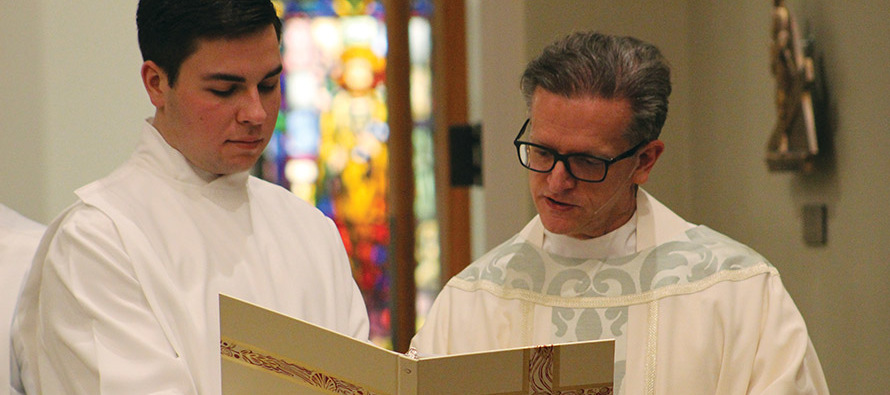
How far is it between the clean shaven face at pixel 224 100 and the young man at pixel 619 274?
1.94 ft

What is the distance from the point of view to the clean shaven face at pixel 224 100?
233 centimetres

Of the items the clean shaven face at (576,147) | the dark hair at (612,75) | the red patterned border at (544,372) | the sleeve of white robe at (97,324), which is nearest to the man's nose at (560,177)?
the clean shaven face at (576,147)

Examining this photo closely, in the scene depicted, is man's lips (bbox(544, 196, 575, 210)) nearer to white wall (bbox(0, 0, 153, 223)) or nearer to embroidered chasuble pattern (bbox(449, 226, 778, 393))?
embroidered chasuble pattern (bbox(449, 226, 778, 393))

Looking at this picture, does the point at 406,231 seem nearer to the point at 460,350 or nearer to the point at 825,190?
the point at 825,190

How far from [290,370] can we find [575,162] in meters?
0.84

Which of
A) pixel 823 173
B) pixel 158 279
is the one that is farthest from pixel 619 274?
pixel 823 173

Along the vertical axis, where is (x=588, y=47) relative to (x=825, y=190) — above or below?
above

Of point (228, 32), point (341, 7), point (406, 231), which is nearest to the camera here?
point (228, 32)

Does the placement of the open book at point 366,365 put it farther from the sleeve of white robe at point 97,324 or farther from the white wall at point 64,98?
the white wall at point 64,98

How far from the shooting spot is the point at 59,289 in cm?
221

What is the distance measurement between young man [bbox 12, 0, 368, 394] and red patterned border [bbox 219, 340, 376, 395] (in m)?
0.24

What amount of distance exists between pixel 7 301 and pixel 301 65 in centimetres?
592

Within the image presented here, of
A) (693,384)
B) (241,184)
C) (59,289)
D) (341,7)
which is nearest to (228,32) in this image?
(241,184)

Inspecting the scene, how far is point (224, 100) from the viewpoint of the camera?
2.34 metres
